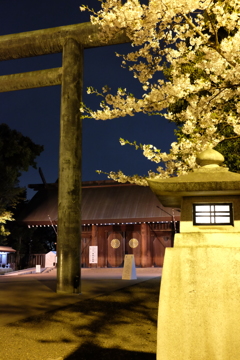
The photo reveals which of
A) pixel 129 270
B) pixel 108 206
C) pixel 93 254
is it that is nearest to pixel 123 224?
pixel 108 206

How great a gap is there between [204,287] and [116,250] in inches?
863

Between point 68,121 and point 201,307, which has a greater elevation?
point 68,121

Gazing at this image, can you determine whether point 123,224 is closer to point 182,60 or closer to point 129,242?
point 129,242

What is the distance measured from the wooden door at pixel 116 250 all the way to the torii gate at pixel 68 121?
15.2m

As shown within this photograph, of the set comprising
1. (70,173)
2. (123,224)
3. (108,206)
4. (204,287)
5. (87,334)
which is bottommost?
(87,334)

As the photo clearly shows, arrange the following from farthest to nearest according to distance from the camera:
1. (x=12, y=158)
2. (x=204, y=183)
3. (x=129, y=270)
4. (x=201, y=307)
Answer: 1. (x=12, y=158)
2. (x=129, y=270)
3. (x=204, y=183)
4. (x=201, y=307)

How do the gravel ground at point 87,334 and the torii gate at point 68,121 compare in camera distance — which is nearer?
the gravel ground at point 87,334

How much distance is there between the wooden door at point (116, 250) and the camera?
84.2 feet

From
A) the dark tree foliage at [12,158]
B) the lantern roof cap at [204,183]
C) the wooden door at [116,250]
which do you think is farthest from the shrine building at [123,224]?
the lantern roof cap at [204,183]

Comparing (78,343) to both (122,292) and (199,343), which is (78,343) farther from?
(122,292)

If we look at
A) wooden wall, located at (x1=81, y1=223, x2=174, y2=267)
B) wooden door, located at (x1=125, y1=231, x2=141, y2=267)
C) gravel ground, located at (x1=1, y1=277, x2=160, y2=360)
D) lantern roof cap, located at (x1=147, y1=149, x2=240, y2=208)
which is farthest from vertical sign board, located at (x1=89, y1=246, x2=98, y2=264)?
lantern roof cap, located at (x1=147, y1=149, x2=240, y2=208)

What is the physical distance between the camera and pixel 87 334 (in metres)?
6.38

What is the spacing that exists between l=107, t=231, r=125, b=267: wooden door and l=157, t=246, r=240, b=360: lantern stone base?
21.6 m

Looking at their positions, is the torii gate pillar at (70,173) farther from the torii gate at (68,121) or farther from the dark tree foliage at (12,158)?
the dark tree foliage at (12,158)
